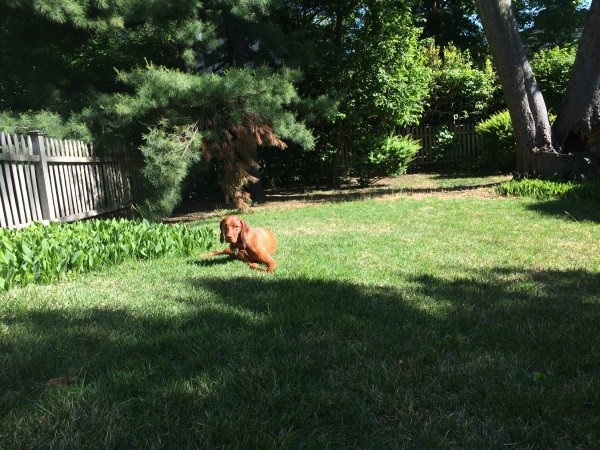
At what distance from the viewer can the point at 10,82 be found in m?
12.6

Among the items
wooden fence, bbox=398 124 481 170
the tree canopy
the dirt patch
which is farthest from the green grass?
wooden fence, bbox=398 124 481 170

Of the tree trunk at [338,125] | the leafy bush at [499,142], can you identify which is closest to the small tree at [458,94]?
the leafy bush at [499,142]

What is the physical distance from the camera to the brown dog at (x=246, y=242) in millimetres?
4730

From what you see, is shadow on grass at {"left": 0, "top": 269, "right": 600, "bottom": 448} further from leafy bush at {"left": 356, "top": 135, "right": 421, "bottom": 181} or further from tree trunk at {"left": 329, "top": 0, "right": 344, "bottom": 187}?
leafy bush at {"left": 356, "top": 135, "right": 421, "bottom": 181}

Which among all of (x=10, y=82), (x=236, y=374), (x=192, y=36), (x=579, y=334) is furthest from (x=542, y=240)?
(x=10, y=82)

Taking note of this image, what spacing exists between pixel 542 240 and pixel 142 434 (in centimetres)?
513

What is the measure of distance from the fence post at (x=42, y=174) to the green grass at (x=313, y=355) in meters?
3.28

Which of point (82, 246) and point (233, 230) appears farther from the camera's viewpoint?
point (82, 246)

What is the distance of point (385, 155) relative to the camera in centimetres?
1442

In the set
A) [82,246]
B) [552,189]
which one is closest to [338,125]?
[552,189]

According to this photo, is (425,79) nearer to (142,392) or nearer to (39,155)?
(39,155)

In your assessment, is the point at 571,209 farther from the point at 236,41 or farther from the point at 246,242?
the point at 236,41

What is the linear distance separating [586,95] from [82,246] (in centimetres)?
1032

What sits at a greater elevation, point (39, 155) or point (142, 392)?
point (39, 155)
